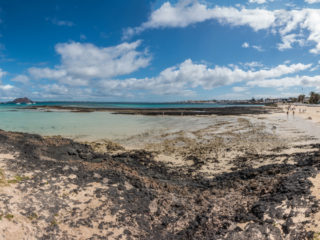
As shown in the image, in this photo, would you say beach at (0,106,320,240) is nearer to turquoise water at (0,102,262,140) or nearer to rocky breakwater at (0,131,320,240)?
rocky breakwater at (0,131,320,240)

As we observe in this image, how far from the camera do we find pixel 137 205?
530 centimetres

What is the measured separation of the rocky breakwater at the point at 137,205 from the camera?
167 inches

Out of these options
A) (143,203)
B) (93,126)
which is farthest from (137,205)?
(93,126)

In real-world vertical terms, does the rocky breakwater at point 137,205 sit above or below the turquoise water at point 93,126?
below

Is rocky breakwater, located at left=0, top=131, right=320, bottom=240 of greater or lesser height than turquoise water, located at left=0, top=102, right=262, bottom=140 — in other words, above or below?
below

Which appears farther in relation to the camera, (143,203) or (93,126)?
(93,126)

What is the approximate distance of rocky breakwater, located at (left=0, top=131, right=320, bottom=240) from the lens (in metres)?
4.23

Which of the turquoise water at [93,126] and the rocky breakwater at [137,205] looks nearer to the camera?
the rocky breakwater at [137,205]

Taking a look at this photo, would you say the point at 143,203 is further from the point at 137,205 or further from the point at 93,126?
the point at 93,126

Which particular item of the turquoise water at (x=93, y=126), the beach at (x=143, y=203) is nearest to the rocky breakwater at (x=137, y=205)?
the beach at (x=143, y=203)

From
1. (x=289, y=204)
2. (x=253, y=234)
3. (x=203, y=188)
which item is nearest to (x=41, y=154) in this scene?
(x=203, y=188)

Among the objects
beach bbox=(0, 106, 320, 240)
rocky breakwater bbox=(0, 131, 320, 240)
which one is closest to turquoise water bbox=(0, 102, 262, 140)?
beach bbox=(0, 106, 320, 240)

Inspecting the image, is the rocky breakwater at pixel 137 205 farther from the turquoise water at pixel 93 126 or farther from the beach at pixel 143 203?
the turquoise water at pixel 93 126

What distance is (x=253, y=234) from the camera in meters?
4.16
